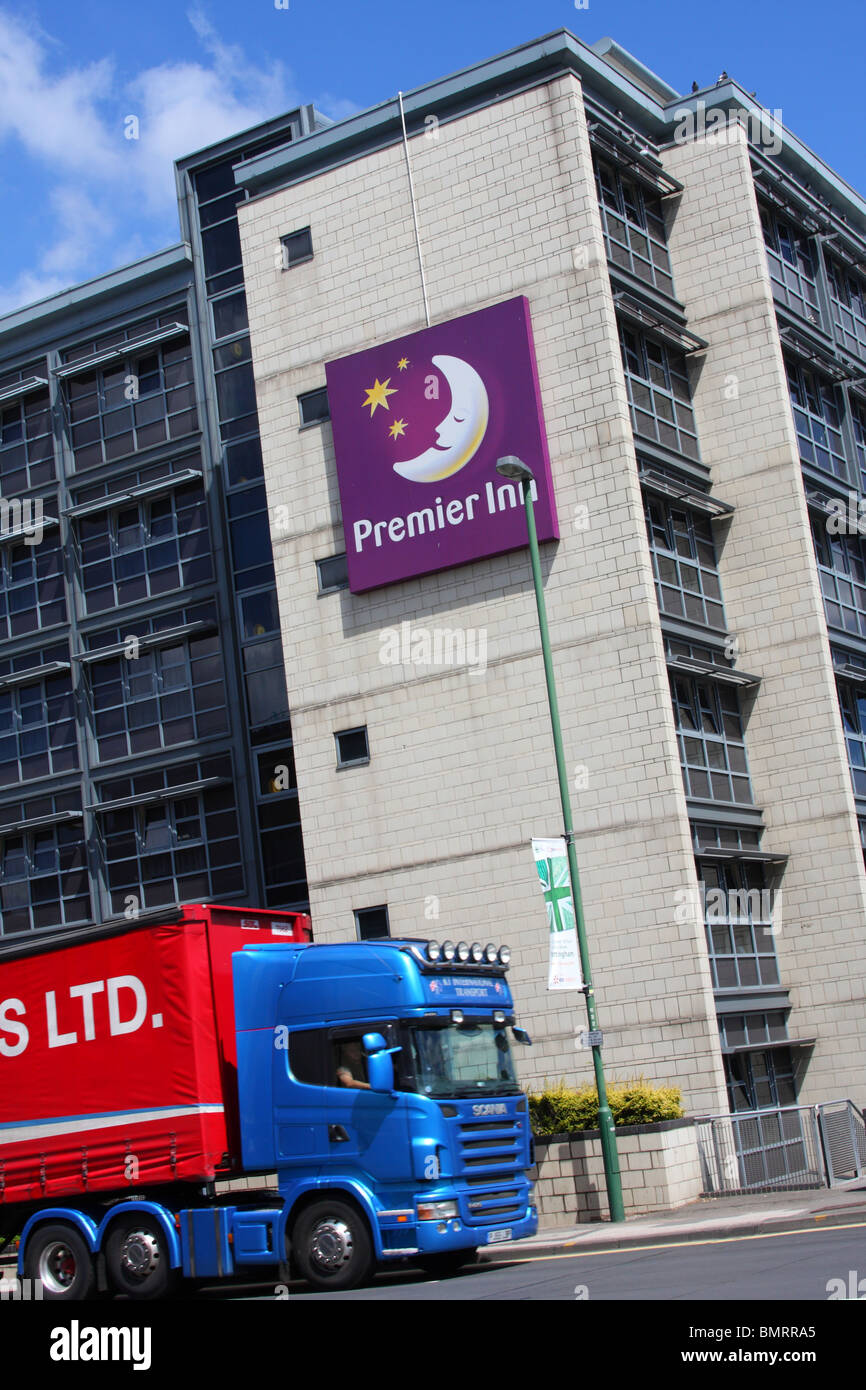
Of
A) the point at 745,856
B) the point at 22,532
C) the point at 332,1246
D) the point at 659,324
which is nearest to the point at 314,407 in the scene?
the point at 659,324

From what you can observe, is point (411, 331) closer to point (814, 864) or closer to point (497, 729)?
point (497, 729)

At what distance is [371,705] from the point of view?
27984 millimetres

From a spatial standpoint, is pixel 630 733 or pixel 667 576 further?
pixel 667 576

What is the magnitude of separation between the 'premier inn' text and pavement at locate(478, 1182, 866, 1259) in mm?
12725

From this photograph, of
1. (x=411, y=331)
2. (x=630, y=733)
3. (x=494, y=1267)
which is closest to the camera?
(x=494, y=1267)

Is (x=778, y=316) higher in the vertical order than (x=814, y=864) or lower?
higher

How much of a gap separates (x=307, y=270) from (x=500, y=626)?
9.25 m

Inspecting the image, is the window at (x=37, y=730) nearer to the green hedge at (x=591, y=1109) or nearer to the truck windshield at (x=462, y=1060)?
the green hedge at (x=591, y=1109)

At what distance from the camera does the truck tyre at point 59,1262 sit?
1517 centimetres

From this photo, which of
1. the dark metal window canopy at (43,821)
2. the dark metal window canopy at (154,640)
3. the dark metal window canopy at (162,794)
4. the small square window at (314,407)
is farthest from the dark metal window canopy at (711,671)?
the dark metal window canopy at (43,821)

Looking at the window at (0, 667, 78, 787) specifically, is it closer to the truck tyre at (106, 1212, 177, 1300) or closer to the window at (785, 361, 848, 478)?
the window at (785, 361, 848, 478)
